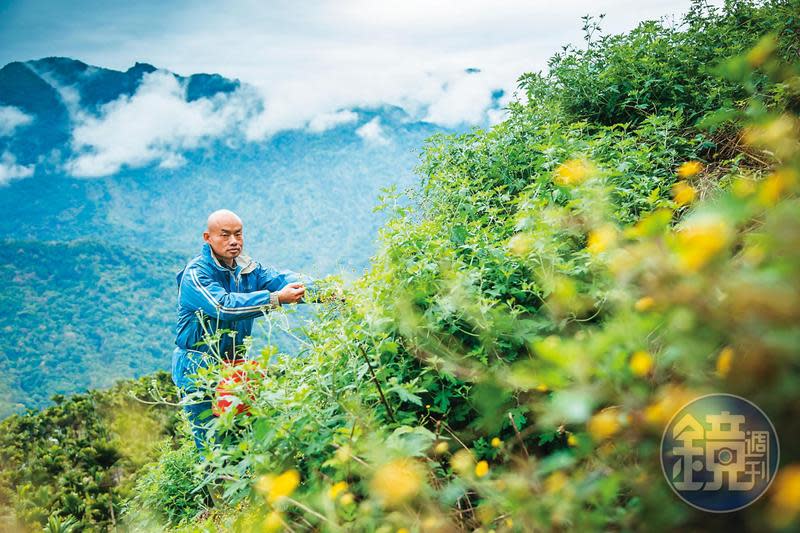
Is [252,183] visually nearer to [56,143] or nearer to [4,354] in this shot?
[56,143]

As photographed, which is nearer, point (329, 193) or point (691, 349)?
point (691, 349)

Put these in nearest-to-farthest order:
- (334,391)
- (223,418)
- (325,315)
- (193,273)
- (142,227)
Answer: (223,418), (334,391), (325,315), (193,273), (142,227)

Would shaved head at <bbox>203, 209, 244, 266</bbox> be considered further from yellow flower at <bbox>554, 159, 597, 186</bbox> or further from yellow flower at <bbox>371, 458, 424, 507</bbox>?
yellow flower at <bbox>371, 458, 424, 507</bbox>

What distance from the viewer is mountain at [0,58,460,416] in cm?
6278

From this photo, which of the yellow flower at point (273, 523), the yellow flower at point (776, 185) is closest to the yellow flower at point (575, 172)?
the yellow flower at point (776, 185)

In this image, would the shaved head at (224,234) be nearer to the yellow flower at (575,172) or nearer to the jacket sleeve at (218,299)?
the jacket sleeve at (218,299)

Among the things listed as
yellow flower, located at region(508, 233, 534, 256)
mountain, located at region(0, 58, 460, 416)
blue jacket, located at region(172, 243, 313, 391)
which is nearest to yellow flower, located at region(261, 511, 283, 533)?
yellow flower, located at region(508, 233, 534, 256)

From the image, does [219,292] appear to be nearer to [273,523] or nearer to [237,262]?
[237,262]

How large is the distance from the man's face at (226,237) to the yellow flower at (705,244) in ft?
12.9

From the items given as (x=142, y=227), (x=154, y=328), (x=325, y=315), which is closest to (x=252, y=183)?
(x=142, y=227)

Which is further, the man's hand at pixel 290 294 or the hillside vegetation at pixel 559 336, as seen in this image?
the man's hand at pixel 290 294

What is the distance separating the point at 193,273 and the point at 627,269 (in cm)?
366

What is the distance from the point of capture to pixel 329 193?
91.4m

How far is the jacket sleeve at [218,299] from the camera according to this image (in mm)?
3533
